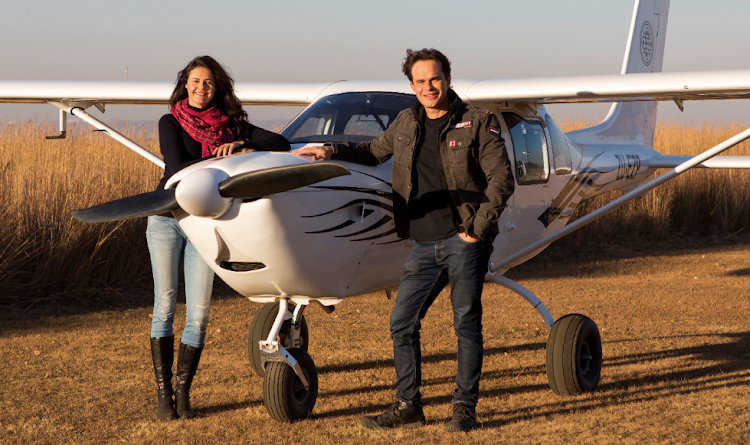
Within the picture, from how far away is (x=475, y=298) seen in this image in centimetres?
349

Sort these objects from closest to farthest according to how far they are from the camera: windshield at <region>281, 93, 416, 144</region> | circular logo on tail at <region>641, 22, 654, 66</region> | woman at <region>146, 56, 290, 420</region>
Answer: woman at <region>146, 56, 290, 420</region> < windshield at <region>281, 93, 416, 144</region> < circular logo on tail at <region>641, 22, 654, 66</region>

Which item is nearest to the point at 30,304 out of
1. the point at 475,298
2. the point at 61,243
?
the point at 61,243

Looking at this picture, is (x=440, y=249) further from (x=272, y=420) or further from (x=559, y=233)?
(x=559, y=233)

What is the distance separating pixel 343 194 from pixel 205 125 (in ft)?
2.83

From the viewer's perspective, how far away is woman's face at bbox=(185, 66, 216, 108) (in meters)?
3.75

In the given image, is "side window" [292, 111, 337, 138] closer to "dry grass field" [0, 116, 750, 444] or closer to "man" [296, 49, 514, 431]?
"man" [296, 49, 514, 431]

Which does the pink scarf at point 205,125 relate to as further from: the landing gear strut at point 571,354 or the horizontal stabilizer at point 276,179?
the landing gear strut at point 571,354

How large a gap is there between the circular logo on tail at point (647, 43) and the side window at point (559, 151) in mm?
3609

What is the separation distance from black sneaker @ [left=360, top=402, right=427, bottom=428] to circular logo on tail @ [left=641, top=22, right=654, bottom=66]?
621 cm

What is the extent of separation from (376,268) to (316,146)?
770 millimetres

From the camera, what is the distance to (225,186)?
3061 millimetres

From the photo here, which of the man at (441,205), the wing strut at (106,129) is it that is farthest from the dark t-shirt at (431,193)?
the wing strut at (106,129)

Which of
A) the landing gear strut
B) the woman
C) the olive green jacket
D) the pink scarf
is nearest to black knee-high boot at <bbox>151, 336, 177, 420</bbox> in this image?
the woman

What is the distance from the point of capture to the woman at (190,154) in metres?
3.71
